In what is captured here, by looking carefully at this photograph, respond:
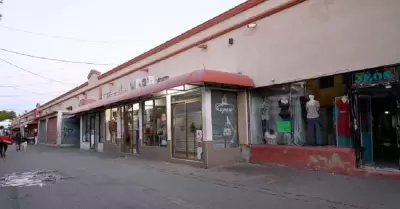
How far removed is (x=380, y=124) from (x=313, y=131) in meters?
2.24

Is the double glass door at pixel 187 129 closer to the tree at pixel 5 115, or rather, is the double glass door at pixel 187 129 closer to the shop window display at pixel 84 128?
the shop window display at pixel 84 128

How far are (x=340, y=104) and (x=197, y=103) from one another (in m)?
5.58

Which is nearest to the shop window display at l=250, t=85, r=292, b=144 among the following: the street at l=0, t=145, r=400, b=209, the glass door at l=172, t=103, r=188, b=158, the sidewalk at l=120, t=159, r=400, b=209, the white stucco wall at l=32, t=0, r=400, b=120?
the white stucco wall at l=32, t=0, r=400, b=120

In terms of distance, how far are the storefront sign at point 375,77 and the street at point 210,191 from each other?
2.77m

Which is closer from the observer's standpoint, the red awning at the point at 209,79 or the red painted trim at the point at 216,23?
the red awning at the point at 209,79

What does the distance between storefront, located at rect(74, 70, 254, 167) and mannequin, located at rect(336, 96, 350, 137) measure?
3.62 m

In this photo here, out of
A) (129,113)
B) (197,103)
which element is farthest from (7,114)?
(197,103)

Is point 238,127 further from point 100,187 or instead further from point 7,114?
point 7,114

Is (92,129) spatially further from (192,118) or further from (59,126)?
(192,118)

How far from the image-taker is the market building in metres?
10.1

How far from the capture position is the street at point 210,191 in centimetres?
718

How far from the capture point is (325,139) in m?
11.6

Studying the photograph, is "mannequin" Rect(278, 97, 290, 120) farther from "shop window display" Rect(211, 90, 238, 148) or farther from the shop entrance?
the shop entrance

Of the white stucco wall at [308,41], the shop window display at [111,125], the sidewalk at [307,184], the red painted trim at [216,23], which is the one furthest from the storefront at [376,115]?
the shop window display at [111,125]
